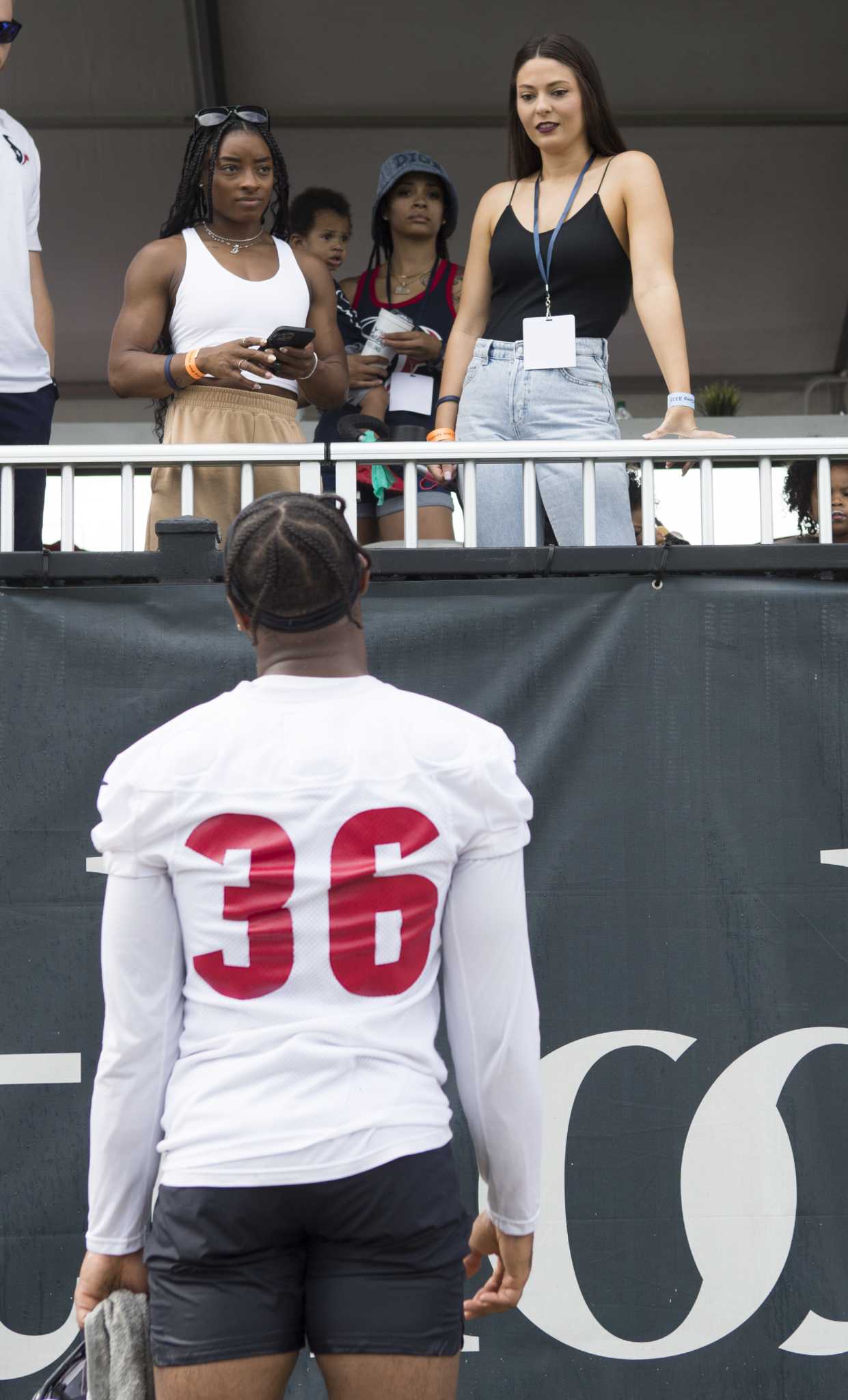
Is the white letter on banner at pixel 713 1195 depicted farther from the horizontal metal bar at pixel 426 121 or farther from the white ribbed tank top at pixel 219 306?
the horizontal metal bar at pixel 426 121

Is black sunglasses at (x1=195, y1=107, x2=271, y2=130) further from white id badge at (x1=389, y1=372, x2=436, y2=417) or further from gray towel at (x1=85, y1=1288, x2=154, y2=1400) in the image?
gray towel at (x1=85, y1=1288, x2=154, y2=1400)

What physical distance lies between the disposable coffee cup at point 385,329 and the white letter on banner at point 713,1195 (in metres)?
1.94

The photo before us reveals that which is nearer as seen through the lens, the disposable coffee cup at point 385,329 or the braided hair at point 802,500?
the braided hair at point 802,500

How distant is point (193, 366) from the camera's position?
3242mm

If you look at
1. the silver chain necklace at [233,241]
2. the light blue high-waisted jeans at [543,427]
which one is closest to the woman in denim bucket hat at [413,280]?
the silver chain necklace at [233,241]

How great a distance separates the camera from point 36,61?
6.16 metres

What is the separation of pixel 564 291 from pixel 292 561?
5.65ft

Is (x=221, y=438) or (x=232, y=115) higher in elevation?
(x=232, y=115)

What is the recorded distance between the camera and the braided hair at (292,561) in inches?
67.5

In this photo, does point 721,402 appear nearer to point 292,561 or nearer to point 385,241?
point 385,241

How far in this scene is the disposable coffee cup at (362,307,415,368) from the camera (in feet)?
12.7

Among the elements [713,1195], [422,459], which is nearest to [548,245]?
[422,459]

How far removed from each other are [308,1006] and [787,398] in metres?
6.93

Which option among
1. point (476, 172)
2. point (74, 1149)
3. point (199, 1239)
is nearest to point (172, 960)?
point (199, 1239)
